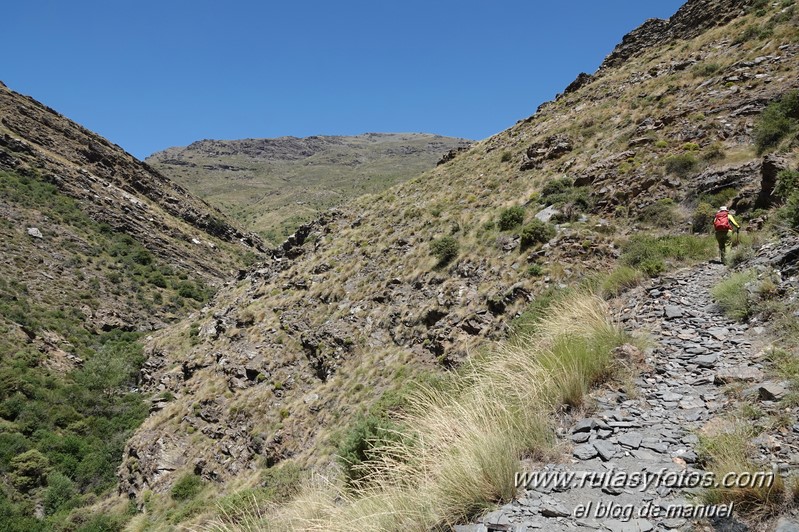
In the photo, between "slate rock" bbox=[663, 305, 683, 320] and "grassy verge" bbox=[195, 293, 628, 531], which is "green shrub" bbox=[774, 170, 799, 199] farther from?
"grassy verge" bbox=[195, 293, 628, 531]

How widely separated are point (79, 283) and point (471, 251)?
4274 cm

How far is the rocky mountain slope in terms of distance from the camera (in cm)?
1282

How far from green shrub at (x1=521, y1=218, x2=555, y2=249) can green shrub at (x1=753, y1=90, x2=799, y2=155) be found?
615cm

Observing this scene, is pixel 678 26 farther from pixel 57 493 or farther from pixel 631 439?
pixel 57 493

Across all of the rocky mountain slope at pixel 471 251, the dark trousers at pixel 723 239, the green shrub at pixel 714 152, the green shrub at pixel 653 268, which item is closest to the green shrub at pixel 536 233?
the rocky mountain slope at pixel 471 251

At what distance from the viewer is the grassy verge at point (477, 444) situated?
3324mm

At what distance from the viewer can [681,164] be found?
538 inches

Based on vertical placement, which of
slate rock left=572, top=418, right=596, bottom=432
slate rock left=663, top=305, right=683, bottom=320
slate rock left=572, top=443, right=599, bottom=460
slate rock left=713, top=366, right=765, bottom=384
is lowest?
slate rock left=713, top=366, right=765, bottom=384

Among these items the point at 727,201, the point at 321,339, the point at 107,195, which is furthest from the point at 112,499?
the point at 107,195

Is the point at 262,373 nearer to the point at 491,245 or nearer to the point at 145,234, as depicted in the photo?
the point at 491,245

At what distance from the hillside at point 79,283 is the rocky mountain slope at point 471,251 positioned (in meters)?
6.47

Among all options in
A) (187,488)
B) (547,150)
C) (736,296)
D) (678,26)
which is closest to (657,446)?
(736,296)

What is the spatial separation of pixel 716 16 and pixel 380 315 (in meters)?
28.6

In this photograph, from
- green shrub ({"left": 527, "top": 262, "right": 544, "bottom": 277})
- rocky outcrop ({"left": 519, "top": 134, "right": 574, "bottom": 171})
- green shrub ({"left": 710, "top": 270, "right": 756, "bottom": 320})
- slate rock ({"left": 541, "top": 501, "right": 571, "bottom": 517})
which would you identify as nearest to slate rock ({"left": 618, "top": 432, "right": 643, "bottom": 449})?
slate rock ({"left": 541, "top": 501, "right": 571, "bottom": 517})
